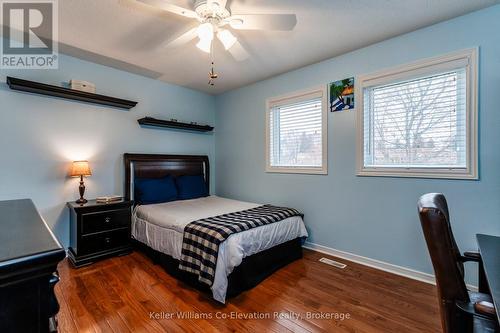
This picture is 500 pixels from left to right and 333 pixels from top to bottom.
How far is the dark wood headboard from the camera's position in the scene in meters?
3.55

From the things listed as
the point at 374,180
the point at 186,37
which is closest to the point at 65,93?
the point at 186,37

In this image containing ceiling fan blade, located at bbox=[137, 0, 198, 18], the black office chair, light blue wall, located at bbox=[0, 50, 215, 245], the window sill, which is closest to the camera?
the black office chair

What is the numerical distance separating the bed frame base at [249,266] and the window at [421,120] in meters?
Answer: 1.28

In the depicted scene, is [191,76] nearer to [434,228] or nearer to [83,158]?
[83,158]

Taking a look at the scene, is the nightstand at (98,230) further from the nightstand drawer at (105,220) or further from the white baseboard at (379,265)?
the white baseboard at (379,265)

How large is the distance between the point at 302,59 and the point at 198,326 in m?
3.11

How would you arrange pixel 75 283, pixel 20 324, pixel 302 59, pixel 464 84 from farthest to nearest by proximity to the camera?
1. pixel 302 59
2. pixel 75 283
3. pixel 464 84
4. pixel 20 324

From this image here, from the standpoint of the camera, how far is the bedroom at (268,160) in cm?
203

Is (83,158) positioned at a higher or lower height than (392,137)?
lower

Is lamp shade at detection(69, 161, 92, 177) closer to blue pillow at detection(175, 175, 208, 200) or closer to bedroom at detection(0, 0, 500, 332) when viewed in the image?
bedroom at detection(0, 0, 500, 332)

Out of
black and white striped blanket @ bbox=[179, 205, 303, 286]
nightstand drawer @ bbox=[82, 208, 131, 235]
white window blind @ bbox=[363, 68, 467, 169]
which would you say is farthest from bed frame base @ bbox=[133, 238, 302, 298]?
white window blind @ bbox=[363, 68, 467, 169]

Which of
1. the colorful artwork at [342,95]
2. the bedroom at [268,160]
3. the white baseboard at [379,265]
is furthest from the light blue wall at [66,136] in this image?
the white baseboard at [379,265]

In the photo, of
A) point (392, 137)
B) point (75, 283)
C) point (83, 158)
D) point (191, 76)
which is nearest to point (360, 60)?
point (392, 137)

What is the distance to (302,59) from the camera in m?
3.15
